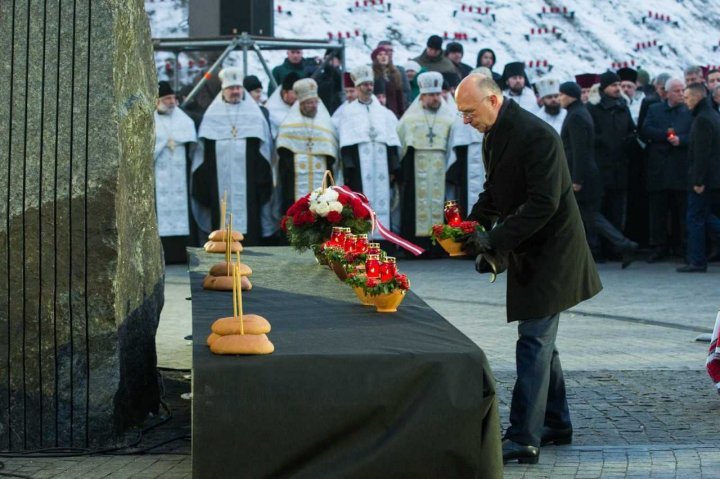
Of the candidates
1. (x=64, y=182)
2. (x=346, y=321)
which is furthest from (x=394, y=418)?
(x=64, y=182)

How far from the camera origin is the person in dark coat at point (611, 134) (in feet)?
55.3

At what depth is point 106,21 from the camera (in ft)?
22.5

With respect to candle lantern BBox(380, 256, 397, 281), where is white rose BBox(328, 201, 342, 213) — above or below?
above

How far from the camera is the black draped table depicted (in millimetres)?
5266

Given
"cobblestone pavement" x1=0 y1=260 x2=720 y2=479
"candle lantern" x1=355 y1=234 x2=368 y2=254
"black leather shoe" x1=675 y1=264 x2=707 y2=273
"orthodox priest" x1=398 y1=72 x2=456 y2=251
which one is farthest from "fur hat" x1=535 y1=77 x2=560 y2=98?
"candle lantern" x1=355 y1=234 x2=368 y2=254

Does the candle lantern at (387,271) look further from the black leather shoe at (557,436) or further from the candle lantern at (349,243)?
the black leather shoe at (557,436)

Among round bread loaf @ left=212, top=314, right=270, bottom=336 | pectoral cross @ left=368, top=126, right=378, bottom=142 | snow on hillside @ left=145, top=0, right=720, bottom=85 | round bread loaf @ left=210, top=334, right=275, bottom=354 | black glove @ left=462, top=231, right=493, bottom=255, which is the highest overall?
snow on hillside @ left=145, top=0, right=720, bottom=85

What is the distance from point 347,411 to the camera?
5.39 meters

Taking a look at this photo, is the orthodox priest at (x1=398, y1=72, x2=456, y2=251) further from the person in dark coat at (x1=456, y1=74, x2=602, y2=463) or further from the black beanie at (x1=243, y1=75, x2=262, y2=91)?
the person in dark coat at (x1=456, y1=74, x2=602, y2=463)

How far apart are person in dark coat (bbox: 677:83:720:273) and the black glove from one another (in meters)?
9.01

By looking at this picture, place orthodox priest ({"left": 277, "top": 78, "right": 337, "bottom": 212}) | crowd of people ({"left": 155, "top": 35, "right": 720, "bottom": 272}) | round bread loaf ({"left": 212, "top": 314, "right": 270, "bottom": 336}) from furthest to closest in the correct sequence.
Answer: orthodox priest ({"left": 277, "top": 78, "right": 337, "bottom": 212})
crowd of people ({"left": 155, "top": 35, "right": 720, "bottom": 272})
round bread loaf ({"left": 212, "top": 314, "right": 270, "bottom": 336})

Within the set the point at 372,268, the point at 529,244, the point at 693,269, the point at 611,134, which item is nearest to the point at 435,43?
the point at 611,134

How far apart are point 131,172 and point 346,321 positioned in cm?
176

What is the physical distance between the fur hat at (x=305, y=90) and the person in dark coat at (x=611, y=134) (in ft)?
11.0
